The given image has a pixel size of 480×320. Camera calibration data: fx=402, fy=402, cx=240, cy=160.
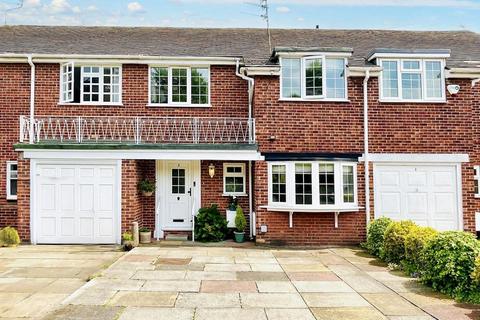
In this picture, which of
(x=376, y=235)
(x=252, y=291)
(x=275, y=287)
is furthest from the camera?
(x=376, y=235)

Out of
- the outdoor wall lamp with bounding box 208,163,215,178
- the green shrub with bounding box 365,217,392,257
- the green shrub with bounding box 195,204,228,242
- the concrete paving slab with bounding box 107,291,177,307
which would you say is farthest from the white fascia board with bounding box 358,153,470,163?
the concrete paving slab with bounding box 107,291,177,307

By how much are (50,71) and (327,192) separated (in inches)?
394

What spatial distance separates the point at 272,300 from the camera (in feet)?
22.3

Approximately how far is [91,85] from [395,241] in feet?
35.1

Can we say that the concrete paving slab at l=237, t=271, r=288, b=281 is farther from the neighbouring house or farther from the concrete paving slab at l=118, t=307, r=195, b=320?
the neighbouring house

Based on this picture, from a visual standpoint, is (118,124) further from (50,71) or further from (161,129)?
(50,71)

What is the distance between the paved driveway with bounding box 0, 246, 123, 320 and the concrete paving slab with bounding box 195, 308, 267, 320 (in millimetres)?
2386

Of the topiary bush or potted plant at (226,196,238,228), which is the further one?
potted plant at (226,196,238,228)

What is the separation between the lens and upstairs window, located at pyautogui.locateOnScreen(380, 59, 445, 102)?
12672 mm

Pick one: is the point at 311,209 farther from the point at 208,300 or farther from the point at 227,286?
the point at 208,300

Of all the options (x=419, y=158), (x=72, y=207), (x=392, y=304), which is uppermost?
(x=419, y=158)

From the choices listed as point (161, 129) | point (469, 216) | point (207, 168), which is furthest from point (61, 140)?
point (469, 216)

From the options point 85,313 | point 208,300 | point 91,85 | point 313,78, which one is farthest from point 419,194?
point 91,85

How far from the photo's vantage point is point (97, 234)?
12.3 meters
